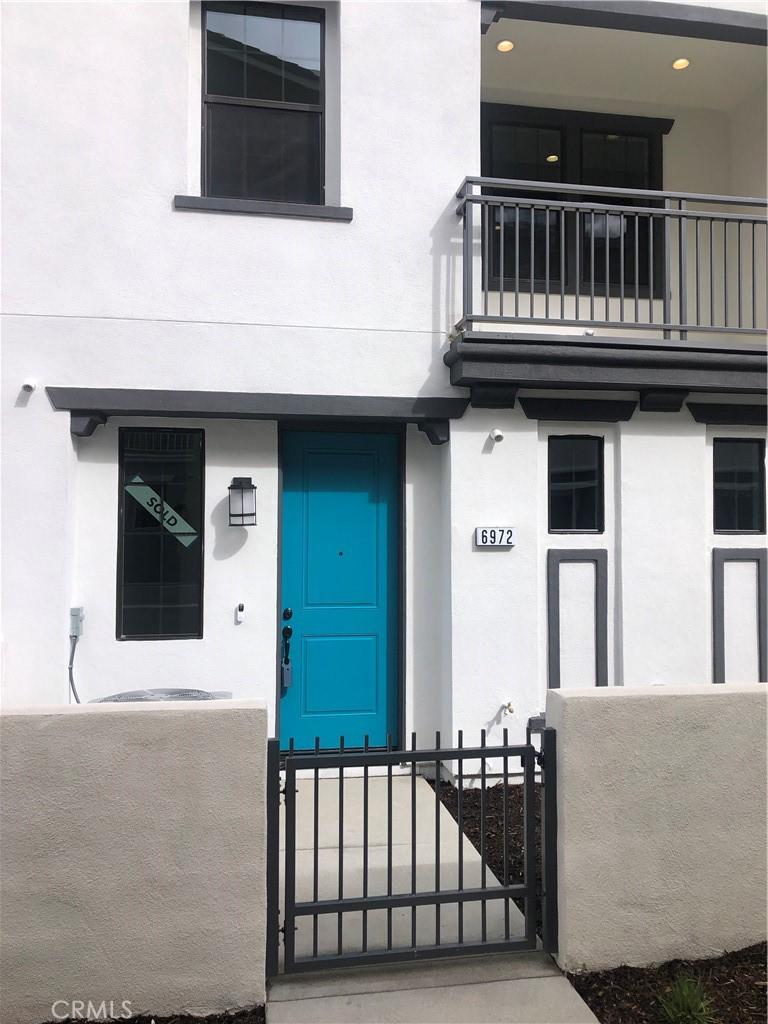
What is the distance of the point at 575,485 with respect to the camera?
584 centimetres

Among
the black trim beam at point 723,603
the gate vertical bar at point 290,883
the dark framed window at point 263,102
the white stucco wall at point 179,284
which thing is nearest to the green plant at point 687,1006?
the gate vertical bar at point 290,883

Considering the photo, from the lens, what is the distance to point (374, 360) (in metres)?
5.47

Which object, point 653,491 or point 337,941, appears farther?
point 653,491

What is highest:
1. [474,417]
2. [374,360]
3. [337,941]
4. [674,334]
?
[674,334]

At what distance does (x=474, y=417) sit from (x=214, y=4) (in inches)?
145

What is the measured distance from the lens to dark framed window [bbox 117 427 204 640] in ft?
17.9

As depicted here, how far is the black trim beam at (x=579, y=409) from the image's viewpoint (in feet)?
18.4

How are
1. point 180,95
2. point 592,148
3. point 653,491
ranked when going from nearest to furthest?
point 180,95, point 653,491, point 592,148

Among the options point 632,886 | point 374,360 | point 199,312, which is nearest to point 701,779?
point 632,886

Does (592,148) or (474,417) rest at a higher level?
(592,148)

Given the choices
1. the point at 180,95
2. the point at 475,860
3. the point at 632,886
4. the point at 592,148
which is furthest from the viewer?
the point at 592,148

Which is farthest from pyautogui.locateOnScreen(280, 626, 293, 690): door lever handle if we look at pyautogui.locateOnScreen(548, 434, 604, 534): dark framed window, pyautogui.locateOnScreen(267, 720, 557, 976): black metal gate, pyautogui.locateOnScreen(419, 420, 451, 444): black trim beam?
pyautogui.locateOnScreen(548, 434, 604, 534): dark framed window

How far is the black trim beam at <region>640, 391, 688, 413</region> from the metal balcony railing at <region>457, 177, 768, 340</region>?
0.50 meters

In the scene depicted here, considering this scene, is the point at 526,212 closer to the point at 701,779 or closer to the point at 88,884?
the point at 701,779
